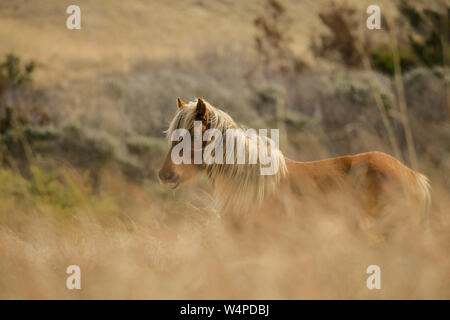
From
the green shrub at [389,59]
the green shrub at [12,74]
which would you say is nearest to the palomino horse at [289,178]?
the green shrub at [389,59]

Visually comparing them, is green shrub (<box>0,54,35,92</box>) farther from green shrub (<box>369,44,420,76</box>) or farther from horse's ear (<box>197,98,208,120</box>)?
horse's ear (<box>197,98,208,120</box>)

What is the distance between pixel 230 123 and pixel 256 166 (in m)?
0.38

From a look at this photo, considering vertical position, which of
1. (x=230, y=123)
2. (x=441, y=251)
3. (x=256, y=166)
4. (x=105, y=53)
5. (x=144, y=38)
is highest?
(x=144, y=38)

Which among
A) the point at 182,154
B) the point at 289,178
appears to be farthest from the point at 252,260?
the point at 182,154

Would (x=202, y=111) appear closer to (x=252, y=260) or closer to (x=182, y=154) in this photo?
(x=182, y=154)

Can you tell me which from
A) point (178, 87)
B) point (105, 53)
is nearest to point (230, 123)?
point (178, 87)

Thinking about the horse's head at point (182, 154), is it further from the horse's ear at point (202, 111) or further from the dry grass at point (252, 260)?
the dry grass at point (252, 260)

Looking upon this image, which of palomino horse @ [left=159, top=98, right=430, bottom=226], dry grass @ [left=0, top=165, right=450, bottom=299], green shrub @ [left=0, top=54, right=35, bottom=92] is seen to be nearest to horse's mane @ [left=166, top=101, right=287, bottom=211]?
palomino horse @ [left=159, top=98, right=430, bottom=226]

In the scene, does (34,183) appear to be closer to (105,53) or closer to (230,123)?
(230,123)

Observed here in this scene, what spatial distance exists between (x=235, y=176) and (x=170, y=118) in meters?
10.4

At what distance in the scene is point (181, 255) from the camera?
10.7ft

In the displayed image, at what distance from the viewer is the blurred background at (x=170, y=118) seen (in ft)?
9.48

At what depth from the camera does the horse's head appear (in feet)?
12.1
